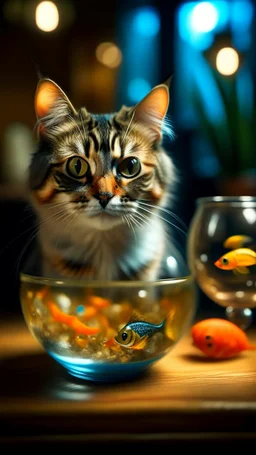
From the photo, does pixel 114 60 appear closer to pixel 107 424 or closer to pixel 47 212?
pixel 47 212

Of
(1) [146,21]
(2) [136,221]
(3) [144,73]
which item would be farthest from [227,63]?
(2) [136,221]

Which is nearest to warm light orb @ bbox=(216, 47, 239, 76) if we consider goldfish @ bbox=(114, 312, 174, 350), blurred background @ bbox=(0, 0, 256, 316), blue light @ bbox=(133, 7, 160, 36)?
blurred background @ bbox=(0, 0, 256, 316)

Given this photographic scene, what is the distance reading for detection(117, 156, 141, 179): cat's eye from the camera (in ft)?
2.34

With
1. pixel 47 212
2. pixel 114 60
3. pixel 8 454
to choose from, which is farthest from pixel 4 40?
pixel 8 454

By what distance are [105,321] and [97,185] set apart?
7.2 inches

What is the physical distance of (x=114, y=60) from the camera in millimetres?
1854

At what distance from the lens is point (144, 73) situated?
1709 mm

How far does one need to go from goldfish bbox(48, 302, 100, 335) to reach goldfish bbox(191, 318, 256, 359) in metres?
0.22

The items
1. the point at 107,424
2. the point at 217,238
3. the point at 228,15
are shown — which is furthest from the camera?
the point at 228,15

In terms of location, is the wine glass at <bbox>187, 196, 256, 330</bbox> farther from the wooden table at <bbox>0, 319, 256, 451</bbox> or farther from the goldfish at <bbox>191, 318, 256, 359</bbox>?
the wooden table at <bbox>0, 319, 256, 451</bbox>

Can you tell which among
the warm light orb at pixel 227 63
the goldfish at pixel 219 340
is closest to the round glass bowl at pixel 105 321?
the goldfish at pixel 219 340

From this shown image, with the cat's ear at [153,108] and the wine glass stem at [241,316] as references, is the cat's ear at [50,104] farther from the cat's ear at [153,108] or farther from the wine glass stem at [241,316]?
the wine glass stem at [241,316]

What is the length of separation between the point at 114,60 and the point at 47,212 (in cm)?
124

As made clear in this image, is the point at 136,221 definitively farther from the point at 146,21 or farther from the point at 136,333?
the point at 146,21
